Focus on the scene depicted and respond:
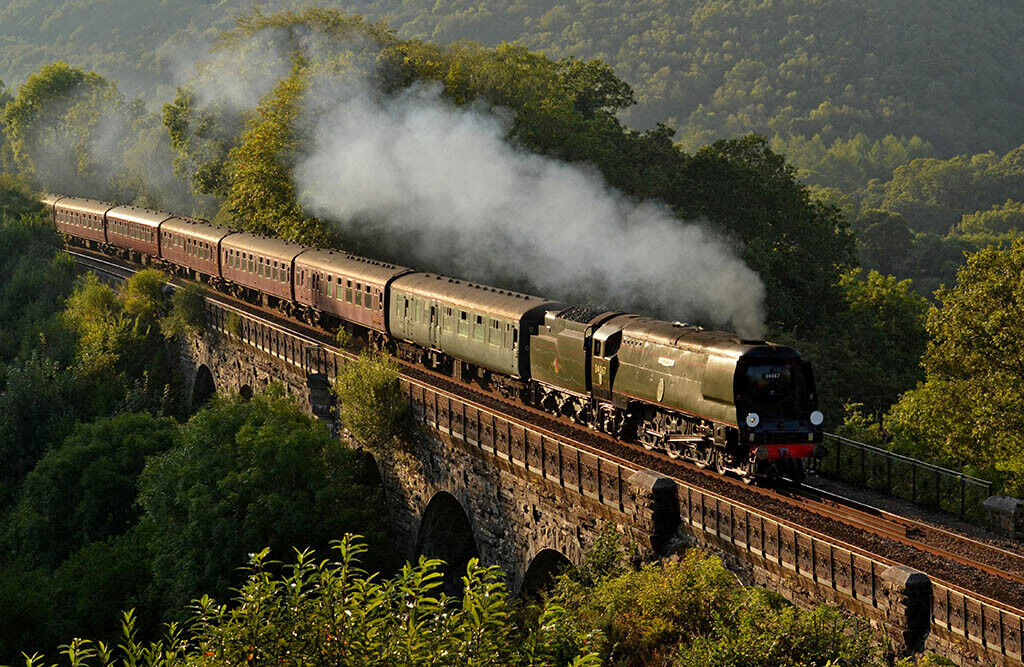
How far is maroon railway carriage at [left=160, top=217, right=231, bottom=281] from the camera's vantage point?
176 feet

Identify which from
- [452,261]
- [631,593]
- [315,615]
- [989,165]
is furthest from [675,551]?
[989,165]

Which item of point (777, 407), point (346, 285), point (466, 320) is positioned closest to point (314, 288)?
point (346, 285)

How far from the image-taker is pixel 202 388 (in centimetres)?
4894

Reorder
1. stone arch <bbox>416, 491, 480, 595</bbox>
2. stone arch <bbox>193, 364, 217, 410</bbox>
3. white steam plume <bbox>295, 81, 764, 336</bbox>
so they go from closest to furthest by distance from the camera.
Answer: stone arch <bbox>416, 491, 480, 595</bbox>, white steam plume <bbox>295, 81, 764, 336</bbox>, stone arch <bbox>193, 364, 217, 410</bbox>

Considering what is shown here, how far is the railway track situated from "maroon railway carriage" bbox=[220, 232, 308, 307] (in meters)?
21.4

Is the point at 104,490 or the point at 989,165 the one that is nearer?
the point at 104,490

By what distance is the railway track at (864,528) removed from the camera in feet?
56.2

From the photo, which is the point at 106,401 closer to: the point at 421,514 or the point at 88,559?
the point at 88,559

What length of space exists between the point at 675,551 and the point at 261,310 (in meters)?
33.4

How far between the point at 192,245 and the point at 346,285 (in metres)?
19.0

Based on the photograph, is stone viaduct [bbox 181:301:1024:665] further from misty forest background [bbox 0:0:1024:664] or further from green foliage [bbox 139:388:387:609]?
green foliage [bbox 139:388:387:609]

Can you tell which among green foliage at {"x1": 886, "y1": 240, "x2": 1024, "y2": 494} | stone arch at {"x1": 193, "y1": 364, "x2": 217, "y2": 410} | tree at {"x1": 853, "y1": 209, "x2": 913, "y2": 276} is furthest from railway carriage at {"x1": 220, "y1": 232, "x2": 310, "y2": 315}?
tree at {"x1": 853, "y1": 209, "x2": 913, "y2": 276}

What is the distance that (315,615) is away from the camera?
38.3 ft

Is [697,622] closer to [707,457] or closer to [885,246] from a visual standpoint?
[707,457]
